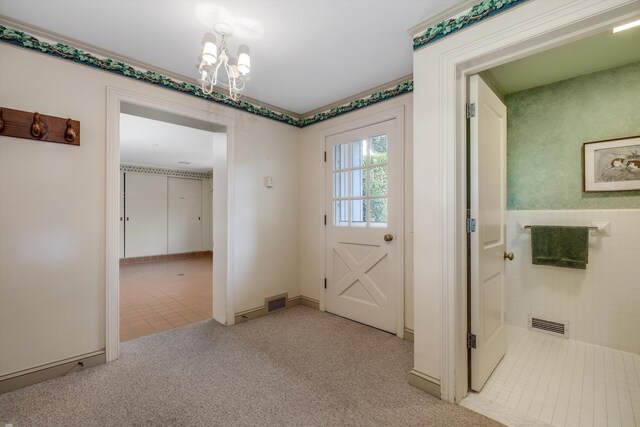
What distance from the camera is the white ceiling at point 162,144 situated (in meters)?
3.87

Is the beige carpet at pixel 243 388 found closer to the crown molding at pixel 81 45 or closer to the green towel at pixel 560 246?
the green towel at pixel 560 246

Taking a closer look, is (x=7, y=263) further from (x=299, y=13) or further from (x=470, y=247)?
(x=470, y=247)

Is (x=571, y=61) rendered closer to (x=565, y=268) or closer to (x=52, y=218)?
(x=565, y=268)

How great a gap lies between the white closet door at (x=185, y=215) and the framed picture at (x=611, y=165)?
7.65 meters

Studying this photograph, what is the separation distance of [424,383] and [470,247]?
35.4 inches

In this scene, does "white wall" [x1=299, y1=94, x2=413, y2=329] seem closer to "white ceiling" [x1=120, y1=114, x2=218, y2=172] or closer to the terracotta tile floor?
"white ceiling" [x1=120, y1=114, x2=218, y2=172]

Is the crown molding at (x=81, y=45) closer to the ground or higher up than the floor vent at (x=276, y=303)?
higher up

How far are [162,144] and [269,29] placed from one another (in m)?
3.78

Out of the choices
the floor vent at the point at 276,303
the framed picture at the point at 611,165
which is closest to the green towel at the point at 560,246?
the framed picture at the point at 611,165

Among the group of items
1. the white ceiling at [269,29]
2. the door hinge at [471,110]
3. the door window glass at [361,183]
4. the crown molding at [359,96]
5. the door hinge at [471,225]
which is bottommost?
the door hinge at [471,225]

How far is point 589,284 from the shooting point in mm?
2416

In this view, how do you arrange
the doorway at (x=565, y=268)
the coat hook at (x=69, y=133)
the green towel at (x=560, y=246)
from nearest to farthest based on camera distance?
the doorway at (x=565, y=268) → the coat hook at (x=69, y=133) → the green towel at (x=560, y=246)

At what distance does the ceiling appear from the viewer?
1.95 metres

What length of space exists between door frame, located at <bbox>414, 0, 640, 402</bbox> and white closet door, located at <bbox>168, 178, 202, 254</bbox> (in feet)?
22.7
